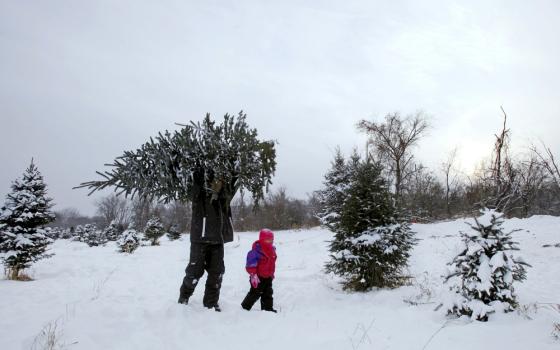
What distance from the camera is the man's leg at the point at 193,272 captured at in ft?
14.5

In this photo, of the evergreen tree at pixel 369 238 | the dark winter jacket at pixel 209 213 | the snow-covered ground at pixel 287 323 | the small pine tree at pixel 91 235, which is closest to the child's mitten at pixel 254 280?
the snow-covered ground at pixel 287 323

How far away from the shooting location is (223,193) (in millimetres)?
4656

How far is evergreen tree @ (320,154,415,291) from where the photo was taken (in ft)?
19.7

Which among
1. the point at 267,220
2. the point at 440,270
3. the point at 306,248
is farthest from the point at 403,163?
the point at 440,270

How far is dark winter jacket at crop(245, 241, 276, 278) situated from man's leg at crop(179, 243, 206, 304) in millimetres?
704

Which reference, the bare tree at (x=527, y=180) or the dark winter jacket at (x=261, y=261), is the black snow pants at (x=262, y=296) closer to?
the dark winter jacket at (x=261, y=261)

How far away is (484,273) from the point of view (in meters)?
3.70

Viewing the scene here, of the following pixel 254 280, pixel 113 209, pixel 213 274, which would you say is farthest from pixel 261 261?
pixel 113 209

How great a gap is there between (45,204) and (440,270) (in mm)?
9617

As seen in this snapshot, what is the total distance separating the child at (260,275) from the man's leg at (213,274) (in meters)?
0.46

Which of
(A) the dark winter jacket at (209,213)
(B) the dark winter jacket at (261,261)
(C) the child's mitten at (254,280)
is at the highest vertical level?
(A) the dark winter jacket at (209,213)

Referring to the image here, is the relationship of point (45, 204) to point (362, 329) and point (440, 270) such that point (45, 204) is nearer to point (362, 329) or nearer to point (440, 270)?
point (362, 329)

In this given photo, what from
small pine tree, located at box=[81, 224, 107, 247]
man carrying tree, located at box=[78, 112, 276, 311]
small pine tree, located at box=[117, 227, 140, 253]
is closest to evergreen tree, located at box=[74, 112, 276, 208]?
man carrying tree, located at box=[78, 112, 276, 311]

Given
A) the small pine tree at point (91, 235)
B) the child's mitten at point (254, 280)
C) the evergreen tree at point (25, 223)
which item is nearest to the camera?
the child's mitten at point (254, 280)
